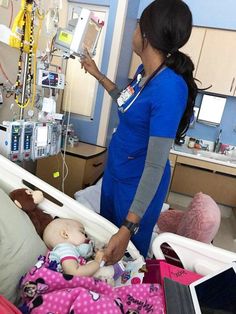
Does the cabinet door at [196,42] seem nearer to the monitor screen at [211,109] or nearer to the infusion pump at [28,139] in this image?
the monitor screen at [211,109]

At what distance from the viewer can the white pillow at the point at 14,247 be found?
2.77ft

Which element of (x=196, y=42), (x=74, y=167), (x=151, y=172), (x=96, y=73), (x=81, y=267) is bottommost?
(x=74, y=167)

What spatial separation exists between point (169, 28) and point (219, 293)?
2.73 ft

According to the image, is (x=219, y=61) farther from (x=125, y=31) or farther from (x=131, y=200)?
(x=131, y=200)

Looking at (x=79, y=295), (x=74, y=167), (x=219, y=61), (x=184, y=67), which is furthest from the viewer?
(x=219, y=61)

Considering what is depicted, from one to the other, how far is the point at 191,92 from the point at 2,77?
1350 millimetres

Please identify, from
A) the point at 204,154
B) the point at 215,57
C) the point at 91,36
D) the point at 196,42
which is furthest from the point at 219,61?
the point at 91,36

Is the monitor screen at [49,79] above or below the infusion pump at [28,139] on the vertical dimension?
above

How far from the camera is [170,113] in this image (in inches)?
35.5

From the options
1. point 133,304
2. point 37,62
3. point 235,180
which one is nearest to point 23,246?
point 133,304

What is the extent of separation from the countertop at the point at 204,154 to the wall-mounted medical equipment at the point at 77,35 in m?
1.66

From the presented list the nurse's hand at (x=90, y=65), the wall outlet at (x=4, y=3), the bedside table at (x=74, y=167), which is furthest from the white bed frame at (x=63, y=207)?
→ the wall outlet at (x=4, y=3)

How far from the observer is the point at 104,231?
1.12m

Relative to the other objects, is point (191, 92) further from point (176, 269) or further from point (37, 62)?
point (37, 62)
